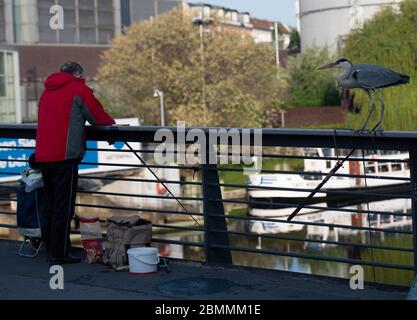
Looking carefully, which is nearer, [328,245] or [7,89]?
[328,245]

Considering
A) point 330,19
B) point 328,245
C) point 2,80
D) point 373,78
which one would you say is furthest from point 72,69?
point 330,19

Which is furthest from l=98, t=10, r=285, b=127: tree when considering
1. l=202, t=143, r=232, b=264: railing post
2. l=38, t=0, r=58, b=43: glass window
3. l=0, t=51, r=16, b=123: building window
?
l=202, t=143, r=232, b=264: railing post

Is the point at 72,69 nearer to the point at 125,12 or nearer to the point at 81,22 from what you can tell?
the point at 81,22

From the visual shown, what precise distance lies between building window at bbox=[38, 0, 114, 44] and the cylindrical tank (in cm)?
1734

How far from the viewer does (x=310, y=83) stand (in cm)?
6656

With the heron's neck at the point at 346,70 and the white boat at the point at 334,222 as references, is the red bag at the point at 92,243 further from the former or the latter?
the white boat at the point at 334,222

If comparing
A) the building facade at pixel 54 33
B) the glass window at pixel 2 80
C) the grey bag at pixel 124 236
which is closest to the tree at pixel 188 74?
the glass window at pixel 2 80

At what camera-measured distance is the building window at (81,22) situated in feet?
243

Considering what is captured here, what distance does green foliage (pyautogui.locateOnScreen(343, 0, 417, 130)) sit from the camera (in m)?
42.5

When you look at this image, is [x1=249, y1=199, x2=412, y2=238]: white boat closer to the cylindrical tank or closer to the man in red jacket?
the cylindrical tank

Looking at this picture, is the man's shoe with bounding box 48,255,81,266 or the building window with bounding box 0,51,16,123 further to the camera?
the building window with bounding box 0,51,16,123

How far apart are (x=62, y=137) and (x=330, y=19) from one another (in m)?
66.4
